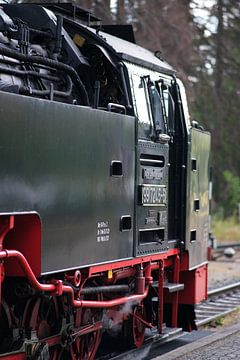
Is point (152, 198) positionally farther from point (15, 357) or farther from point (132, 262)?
point (15, 357)

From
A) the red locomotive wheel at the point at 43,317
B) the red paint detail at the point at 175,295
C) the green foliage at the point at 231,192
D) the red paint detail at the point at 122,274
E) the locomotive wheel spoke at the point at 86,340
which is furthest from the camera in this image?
the green foliage at the point at 231,192

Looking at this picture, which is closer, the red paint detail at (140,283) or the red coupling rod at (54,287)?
the red coupling rod at (54,287)

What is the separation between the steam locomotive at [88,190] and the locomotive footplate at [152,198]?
2 cm

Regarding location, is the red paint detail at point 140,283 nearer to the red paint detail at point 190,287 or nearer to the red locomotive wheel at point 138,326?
the red locomotive wheel at point 138,326

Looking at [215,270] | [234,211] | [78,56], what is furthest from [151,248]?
[234,211]

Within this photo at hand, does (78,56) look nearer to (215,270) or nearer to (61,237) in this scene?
(61,237)

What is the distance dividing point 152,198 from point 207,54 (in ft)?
76.2

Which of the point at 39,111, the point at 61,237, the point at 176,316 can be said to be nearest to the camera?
the point at 39,111

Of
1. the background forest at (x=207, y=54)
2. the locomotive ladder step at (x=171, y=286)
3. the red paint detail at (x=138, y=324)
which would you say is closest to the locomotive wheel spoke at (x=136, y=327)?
the red paint detail at (x=138, y=324)

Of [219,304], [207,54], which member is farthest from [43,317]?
[207,54]

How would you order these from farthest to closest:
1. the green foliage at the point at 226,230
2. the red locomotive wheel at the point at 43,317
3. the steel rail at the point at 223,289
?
1. the green foliage at the point at 226,230
2. the steel rail at the point at 223,289
3. the red locomotive wheel at the point at 43,317

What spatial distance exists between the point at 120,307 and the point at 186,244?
1.44 meters

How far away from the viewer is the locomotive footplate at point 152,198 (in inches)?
304

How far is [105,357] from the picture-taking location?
838cm
